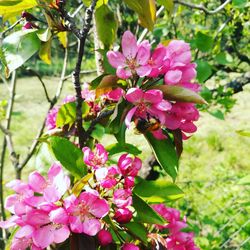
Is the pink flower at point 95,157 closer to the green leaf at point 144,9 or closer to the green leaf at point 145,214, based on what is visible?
the green leaf at point 145,214

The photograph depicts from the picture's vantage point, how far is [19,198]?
90cm

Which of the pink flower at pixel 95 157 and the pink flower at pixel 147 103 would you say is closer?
the pink flower at pixel 147 103

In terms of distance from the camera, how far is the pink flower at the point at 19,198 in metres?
0.86

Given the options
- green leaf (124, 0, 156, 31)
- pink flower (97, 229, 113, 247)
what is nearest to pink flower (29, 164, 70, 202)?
pink flower (97, 229, 113, 247)

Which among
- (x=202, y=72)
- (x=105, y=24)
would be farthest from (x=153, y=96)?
(x=202, y=72)

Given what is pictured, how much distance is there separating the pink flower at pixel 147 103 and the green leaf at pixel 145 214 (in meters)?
0.21

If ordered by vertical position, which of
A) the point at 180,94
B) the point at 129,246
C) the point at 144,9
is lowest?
the point at 129,246

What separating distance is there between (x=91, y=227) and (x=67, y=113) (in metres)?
0.32

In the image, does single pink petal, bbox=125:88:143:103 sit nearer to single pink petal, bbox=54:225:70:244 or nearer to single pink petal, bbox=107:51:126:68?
single pink petal, bbox=107:51:126:68

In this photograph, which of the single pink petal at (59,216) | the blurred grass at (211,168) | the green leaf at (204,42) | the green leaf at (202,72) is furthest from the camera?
the blurred grass at (211,168)

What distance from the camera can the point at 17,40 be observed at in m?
0.91

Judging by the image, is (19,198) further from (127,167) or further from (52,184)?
(127,167)

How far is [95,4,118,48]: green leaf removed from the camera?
97 cm

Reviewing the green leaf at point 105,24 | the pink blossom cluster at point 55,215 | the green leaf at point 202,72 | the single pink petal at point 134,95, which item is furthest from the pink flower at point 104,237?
the green leaf at point 202,72
